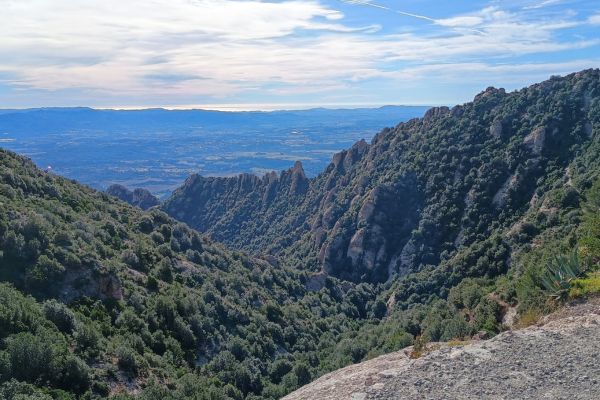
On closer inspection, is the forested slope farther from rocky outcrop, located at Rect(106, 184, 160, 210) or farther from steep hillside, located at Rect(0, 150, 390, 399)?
rocky outcrop, located at Rect(106, 184, 160, 210)

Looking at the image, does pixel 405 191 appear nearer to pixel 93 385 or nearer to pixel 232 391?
pixel 232 391

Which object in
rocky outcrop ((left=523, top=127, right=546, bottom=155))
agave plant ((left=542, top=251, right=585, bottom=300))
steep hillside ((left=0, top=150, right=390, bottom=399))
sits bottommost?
steep hillside ((left=0, top=150, right=390, bottom=399))

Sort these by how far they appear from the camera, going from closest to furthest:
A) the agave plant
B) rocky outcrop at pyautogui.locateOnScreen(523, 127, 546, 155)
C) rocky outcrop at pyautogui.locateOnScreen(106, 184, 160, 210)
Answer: the agave plant
rocky outcrop at pyautogui.locateOnScreen(523, 127, 546, 155)
rocky outcrop at pyautogui.locateOnScreen(106, 184, 160, 210)

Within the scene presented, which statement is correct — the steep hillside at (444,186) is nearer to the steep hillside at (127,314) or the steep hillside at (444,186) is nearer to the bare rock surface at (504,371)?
the steep hillside at (127,314)

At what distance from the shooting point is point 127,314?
20.6 m

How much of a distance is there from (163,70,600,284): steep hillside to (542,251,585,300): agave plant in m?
19.6

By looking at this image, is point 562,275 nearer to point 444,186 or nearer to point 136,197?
point 444,186

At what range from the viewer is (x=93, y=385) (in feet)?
50.9

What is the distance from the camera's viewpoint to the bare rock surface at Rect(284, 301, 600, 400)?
9.50 m

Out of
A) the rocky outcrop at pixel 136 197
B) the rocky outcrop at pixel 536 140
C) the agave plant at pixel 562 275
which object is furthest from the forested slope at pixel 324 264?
the rocky outcrop at pixel 136 197

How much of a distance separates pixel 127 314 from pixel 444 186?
125 feet

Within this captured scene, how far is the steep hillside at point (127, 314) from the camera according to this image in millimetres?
15422

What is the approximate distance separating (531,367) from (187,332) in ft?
54.7

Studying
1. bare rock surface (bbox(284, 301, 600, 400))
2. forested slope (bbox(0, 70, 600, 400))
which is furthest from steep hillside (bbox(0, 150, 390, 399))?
bare rock surface (bbox(284, 301, 600, 400))
